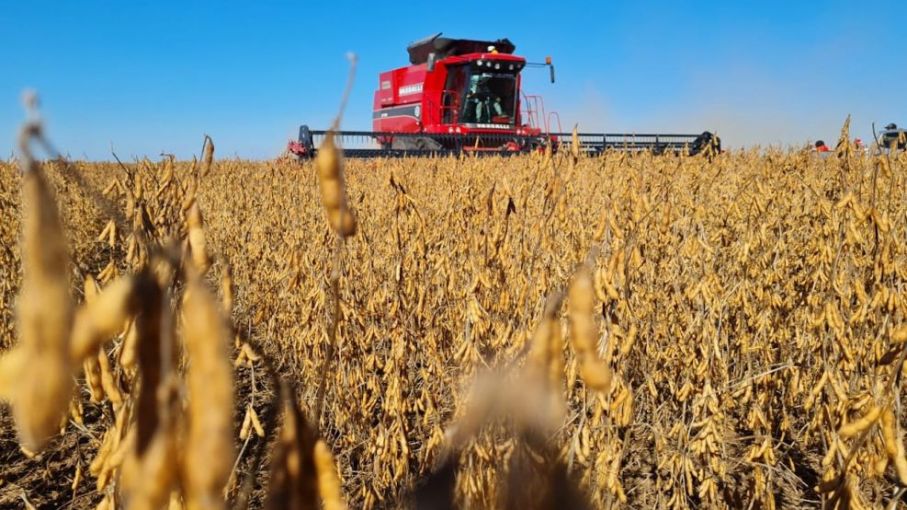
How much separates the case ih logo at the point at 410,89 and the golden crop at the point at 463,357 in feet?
32.3

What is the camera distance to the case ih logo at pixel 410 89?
13.9 m

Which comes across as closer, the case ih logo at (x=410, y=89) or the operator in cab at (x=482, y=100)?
the operator in cab at (x=482, y=100)

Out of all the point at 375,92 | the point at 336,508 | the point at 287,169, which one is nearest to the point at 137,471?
the point at 336,508

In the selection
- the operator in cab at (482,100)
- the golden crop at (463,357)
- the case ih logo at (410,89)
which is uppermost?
the case ih logo at (410,89)

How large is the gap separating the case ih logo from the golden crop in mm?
9835

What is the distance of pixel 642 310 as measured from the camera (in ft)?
8.20

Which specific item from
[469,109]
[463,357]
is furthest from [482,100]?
[463,357]

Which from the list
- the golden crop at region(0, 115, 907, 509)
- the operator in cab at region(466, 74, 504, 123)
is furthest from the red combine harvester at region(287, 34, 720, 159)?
the golden crop at region(0, 115, 907, 509)

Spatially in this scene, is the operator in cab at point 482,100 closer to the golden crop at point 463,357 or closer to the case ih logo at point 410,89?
the case ih logo at point 410,89

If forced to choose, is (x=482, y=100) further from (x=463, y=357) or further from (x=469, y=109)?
(x=463, y=357)

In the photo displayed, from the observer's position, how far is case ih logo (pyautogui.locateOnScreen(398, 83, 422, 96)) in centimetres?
1385

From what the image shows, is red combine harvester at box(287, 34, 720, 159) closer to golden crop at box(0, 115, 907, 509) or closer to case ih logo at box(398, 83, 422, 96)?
case ih logo at box(398, 83, 422, 96)

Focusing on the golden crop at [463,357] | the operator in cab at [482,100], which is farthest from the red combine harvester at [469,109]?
the golden crop at [463,357]

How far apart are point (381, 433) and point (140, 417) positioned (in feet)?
5.64
